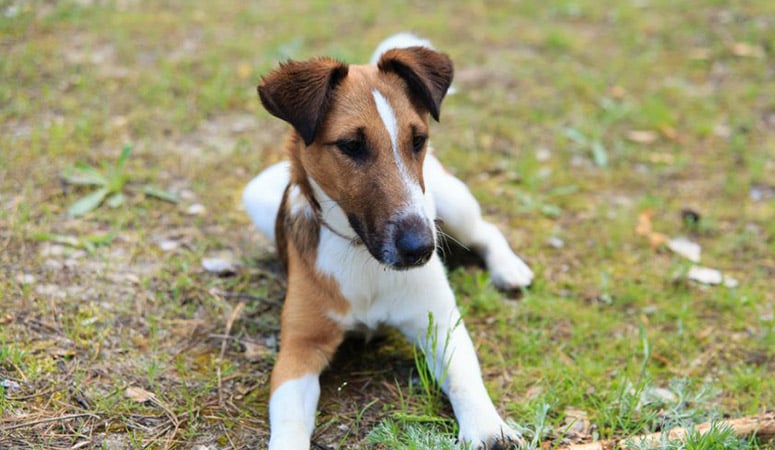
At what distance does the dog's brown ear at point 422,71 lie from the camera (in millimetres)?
3670

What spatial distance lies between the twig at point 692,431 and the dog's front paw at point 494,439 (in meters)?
0.19

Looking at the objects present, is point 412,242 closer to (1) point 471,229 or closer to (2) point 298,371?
(2) point 298,371

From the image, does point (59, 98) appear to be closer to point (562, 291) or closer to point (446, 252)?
point (446, 252)

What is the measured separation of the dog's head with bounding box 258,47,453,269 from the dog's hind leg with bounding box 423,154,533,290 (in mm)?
841

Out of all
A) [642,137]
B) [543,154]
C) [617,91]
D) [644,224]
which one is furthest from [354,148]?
[617,91]

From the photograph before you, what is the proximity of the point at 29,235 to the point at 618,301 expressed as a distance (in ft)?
11.2

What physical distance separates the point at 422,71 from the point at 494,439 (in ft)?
5.49

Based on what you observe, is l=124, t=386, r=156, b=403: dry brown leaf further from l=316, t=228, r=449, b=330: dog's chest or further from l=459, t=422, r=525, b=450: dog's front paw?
l=459, t=422, r=525, b=450: dog's front paw

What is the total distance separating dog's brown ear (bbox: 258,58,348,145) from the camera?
3.41 m

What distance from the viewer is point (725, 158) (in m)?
6.18

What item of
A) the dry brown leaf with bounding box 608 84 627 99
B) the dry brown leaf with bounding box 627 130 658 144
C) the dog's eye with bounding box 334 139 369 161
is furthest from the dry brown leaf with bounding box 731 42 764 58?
the dog's eye with bounding box 334 139 369 161

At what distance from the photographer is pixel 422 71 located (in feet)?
12.1

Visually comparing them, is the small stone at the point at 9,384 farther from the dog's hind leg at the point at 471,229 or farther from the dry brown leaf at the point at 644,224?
the dry brown leaf at the point at 644,224

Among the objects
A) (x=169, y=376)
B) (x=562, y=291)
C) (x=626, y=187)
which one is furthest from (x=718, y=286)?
(x=169, y=376)
